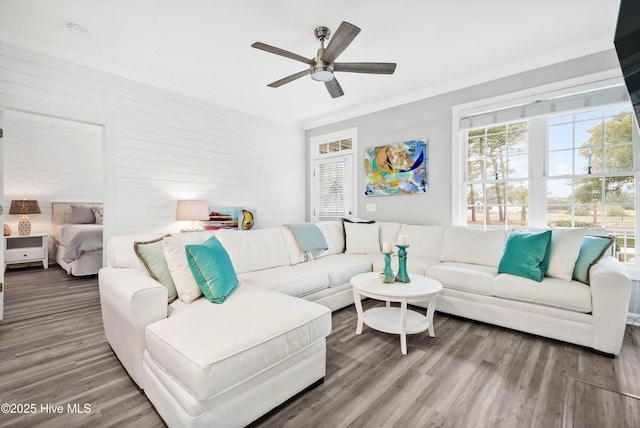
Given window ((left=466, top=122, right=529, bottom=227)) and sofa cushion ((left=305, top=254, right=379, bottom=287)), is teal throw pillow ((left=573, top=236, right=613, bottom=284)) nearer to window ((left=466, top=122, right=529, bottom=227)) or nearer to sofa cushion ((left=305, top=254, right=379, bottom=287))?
window ((left=466, top=122, right=529, bottom=227))

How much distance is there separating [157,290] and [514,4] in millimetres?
3316

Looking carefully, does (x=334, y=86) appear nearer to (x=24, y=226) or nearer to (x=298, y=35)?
(x=298, y=35)

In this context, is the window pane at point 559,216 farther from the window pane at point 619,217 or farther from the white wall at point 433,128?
the white wall at point 433,128

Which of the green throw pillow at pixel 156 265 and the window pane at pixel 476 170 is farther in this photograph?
the window pane at pixel 476 170

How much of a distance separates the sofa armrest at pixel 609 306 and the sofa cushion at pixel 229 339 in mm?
2063

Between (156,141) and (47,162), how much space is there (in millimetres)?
3604

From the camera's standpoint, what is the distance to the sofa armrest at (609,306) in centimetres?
212

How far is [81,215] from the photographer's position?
5633 mm

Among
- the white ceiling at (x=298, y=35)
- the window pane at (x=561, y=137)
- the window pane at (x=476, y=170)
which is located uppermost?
the white ceiling at (x=298, y=35)

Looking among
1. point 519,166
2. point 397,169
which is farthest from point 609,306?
point 397,169

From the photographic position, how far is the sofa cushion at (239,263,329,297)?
259 cm

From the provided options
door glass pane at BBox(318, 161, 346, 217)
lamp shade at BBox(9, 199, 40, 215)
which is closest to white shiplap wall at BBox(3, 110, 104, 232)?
lamp shade at BBox(9, 199, 40, 215)

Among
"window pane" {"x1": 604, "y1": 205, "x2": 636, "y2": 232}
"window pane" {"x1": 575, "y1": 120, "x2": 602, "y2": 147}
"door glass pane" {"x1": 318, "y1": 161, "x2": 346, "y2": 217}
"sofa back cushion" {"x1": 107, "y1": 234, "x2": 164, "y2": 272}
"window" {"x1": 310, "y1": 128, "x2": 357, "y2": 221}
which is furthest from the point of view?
"door glass pane" {"x1": 318, "y1": 161, "x2": 346, "y2": 217}

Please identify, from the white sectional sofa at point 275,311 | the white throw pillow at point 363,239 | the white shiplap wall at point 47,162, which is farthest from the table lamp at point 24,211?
the white throw pillow at point 363,239
